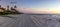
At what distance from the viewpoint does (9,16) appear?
768cm

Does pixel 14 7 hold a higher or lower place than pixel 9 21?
higher

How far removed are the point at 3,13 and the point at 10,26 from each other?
700 mm

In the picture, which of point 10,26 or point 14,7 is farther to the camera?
point 14,7

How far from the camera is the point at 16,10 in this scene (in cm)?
718

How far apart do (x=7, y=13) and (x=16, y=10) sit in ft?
1.34

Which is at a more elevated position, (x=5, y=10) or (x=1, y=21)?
(x=5, y=10)

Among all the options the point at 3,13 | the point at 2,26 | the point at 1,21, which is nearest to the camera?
the point at 2,26

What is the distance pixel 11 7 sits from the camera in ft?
23.4

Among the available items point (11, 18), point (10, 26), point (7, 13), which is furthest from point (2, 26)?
point (11, 18)

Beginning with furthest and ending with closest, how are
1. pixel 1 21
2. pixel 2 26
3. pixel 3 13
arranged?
1. pixel 1 21
2. pixel 3 13
3. pixel 2 26

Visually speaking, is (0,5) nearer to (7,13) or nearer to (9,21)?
(7,13)

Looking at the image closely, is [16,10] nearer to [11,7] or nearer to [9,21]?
[11,7]

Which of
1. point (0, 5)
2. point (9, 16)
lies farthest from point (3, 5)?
point (9, 16)

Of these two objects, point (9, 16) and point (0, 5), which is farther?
Result: point (9, 16)
